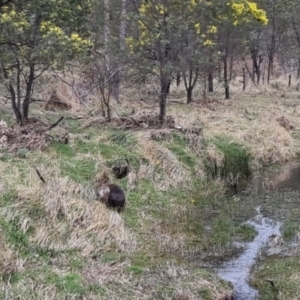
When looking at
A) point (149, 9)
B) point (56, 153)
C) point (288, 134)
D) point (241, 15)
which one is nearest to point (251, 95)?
point (241, 15)

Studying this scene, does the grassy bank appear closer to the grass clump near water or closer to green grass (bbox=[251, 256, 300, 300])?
the grass clump near water

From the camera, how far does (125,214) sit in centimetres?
798

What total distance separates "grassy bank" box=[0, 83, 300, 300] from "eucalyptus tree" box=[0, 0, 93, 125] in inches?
59.7

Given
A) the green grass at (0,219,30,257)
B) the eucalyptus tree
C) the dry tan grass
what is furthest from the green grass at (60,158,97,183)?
the eucalyptus tree

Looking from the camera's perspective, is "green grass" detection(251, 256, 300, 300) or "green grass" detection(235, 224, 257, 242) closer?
"green grass" detection(251, 256, 300, 300)

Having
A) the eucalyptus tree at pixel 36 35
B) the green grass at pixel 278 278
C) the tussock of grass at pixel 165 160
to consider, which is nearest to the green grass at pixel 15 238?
the green grass at pixel 278 278

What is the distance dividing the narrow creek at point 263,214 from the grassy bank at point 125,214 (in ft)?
0.83

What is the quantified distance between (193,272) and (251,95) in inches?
659

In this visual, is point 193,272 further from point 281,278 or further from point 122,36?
point 122,36

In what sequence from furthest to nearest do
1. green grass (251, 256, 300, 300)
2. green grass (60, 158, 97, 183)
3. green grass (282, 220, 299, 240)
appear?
green grass (60, 158, 97, 183) < green grass (282, 220, 299, 240) < green grass (251, 256, 300, 300)

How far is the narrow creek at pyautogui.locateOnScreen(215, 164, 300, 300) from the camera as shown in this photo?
20.8 feet

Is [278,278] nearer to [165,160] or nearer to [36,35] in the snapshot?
[165,160]

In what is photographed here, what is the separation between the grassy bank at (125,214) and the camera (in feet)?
18.7

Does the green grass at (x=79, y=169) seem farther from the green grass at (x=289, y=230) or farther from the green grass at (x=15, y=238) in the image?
the green grass at (x=289, y=230)
